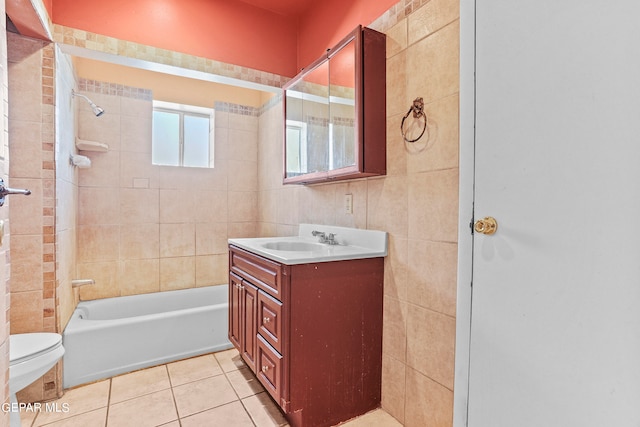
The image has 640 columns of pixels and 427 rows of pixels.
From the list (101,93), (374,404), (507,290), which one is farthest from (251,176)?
(507,290)

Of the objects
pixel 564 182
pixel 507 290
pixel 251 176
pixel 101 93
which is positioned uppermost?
pixel 101 93

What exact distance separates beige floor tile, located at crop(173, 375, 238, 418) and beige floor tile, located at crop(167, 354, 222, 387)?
0.20 feet

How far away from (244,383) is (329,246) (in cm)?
103

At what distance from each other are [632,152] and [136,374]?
2.65 meters

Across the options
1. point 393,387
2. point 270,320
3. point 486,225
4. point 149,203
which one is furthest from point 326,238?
point 149,203

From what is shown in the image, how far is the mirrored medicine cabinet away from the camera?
1.67 meters

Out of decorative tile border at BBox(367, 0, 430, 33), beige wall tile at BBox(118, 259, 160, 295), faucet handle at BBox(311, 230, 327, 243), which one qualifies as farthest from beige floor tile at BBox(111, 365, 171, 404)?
decorative tile border at BBox(367, 0, 430, 33)

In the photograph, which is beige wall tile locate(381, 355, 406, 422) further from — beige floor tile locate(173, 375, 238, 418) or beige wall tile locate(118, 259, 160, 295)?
beige wall tile locate(118, 259, 160, 295)

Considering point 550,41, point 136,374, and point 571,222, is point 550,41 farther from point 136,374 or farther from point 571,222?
point 136,374

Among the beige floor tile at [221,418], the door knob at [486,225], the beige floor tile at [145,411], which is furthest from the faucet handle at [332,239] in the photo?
the beige floor tile at [145,411]

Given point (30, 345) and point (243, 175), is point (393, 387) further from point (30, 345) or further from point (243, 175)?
point (243, 175)

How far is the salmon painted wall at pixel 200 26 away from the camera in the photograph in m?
1.96

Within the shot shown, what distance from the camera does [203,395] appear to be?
187 centimetres

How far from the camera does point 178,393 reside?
6.19ft
